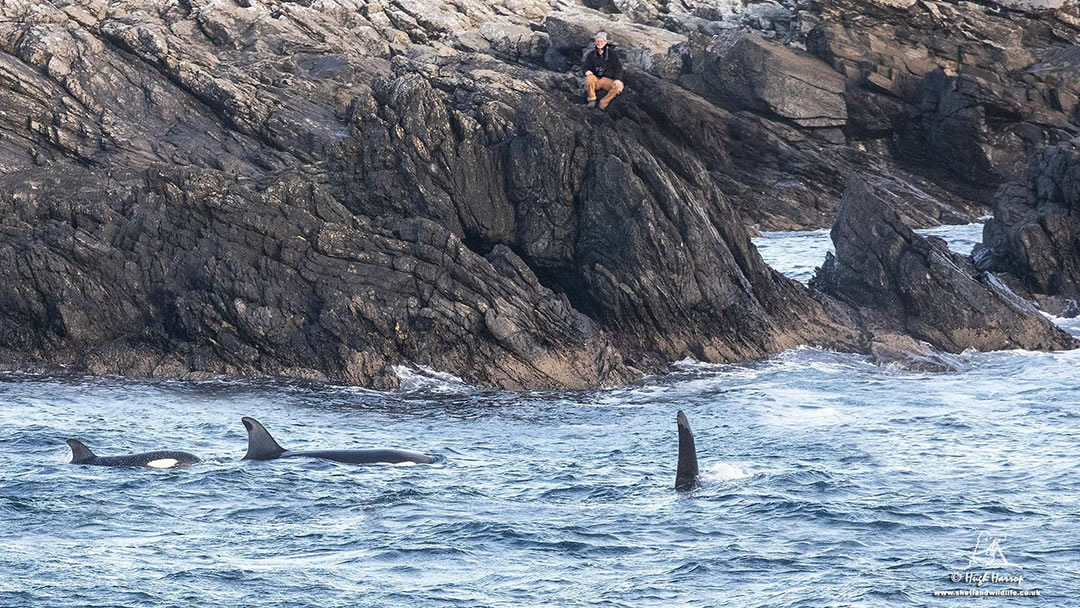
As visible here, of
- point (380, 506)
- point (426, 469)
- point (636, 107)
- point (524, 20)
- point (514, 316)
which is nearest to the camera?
point (380, 506)

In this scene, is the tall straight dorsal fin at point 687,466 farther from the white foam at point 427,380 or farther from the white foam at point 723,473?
the white foam at point 427,380

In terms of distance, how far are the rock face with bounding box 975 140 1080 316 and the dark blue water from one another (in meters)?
4.94

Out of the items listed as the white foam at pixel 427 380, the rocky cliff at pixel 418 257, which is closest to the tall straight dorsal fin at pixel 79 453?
the rocky cliff at pixel 418 257

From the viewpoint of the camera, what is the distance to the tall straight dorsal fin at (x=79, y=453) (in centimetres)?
2392

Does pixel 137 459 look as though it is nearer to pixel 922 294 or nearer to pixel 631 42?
pixel 922 294

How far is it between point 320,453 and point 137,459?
2950 mm

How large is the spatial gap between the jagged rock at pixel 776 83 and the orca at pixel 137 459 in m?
31.0

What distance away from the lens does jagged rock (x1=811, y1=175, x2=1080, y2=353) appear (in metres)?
32.5

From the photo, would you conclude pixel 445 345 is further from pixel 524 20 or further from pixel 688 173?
pixel 524 20

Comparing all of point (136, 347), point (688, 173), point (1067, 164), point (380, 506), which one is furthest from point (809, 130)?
point (380, 506)

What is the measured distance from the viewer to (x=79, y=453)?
24.0 meters

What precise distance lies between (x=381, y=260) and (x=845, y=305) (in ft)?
36.0

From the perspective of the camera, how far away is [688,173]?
3397 centimetres

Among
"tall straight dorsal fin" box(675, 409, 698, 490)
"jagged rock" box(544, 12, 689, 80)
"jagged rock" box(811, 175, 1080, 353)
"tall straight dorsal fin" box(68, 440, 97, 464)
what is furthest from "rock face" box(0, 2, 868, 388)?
"jagged rock" box(544, 12, 689, 80)
